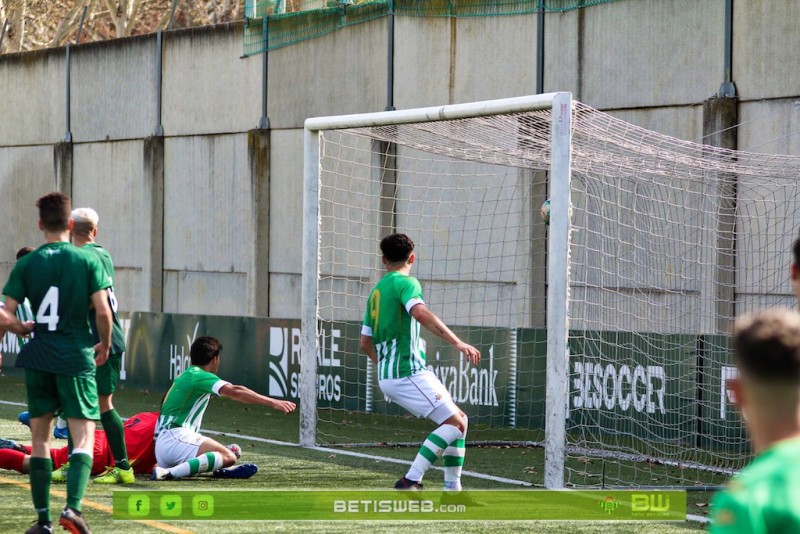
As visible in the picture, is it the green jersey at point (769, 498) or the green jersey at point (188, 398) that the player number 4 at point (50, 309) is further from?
the green jersey at point (769, 498)

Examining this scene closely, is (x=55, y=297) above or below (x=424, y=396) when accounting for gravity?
above

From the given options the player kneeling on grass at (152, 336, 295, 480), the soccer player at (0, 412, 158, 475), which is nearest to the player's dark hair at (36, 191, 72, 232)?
the player kneeling on grass at (152, 336, 295, 480)

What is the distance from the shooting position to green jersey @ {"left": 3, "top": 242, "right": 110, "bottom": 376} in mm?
6559

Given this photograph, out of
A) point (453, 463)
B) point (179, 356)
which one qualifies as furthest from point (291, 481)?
point (179, 356)

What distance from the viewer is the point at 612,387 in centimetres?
1170

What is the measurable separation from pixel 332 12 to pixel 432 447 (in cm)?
1131

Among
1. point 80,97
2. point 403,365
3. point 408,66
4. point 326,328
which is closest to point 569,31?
point 408,66

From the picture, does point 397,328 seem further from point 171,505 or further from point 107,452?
point 107,452

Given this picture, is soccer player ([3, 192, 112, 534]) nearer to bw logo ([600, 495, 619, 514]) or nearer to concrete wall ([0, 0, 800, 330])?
bw logo ([600, 495, 619, 514])

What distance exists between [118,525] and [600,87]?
9169 millimetres

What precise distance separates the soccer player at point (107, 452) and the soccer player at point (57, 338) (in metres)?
2.12

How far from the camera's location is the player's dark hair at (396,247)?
823cm

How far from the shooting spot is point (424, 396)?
8078 mm

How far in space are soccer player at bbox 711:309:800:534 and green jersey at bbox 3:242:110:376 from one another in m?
4.90
